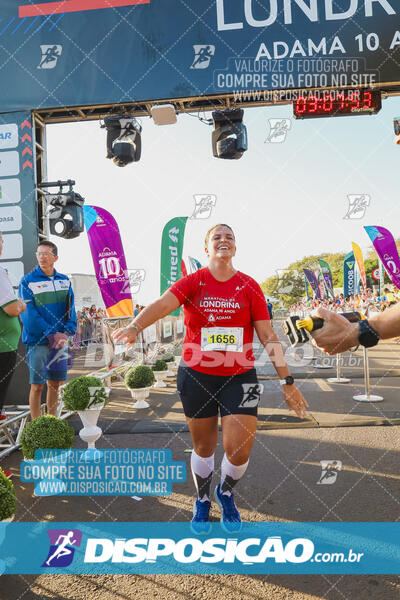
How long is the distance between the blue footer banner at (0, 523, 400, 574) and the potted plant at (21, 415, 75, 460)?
0.74 meters

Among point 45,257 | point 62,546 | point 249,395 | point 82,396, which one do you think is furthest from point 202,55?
point 62,546

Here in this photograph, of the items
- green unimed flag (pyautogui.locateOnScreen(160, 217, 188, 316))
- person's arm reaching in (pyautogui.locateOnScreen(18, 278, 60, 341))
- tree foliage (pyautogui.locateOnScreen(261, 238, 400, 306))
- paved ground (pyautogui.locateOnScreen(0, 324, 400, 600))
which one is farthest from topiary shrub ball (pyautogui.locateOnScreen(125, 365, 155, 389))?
tree foliage (pyautogui.locateOnScreen(261, 238, 400, 306))

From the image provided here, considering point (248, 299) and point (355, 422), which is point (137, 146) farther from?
point (355, 422)

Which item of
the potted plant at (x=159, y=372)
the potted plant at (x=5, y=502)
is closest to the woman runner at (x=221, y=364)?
the potted plant at (x=5, y=502)

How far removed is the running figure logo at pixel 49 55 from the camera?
5.76m

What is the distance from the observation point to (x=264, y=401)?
263 inches

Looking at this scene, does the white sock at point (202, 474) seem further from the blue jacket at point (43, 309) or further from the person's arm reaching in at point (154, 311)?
the blue jacket at point (43, 309)

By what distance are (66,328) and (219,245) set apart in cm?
244

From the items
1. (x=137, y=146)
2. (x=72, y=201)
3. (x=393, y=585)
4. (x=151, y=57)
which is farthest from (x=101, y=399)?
(x=151, y=57)

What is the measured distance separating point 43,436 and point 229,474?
176cm

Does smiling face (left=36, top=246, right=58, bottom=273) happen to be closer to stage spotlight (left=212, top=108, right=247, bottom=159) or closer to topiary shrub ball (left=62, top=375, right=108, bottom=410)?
topiary shrub ball (left=62, top=375, right=108, bottom=410)

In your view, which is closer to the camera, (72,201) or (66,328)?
(66,328)

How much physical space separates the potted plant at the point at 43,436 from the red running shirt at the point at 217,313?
5.35 feet

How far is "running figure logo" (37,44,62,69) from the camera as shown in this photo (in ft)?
18.9
